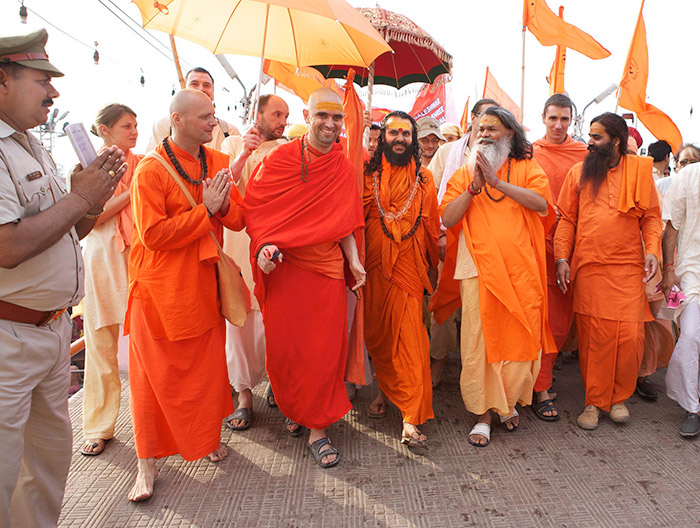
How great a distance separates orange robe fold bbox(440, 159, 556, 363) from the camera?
336cm

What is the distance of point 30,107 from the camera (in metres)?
1.91

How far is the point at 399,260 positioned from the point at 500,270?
0.73 metres

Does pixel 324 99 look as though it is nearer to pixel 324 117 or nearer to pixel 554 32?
pixel 324 117

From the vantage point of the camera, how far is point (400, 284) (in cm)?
356

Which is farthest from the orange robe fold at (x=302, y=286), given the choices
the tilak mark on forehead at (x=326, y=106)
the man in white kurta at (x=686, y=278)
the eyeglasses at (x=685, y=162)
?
the eyeglasses at (x=685, y=162)

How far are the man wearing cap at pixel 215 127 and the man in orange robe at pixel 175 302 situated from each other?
73 centimetres

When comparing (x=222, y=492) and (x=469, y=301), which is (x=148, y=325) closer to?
(x=222, y=492)

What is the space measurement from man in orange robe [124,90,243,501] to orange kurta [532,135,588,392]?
2559mm

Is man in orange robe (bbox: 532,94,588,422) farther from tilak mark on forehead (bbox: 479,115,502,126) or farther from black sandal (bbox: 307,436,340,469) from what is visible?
black sandal (bbox: 307,436,340,469)

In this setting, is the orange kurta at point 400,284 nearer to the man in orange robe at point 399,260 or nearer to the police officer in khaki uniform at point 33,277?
the man in orange robe at point 399,260

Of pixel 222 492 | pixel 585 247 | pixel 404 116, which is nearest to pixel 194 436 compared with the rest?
pixel 222 492

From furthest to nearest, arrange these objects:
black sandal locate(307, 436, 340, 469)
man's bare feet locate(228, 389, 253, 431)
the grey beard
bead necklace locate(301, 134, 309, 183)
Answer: man's bare feet locate(228, 389, 253, 431) → the grey beard → bead necklace locate(301, 134, 309, 183) → black sandal locate(307, 436, 340, 469)

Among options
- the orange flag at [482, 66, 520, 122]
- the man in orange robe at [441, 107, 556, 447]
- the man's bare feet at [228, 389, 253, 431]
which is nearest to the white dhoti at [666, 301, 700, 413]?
the man in orange robe at [441, 107, 556, 447]

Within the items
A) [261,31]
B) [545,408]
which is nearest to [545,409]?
[545,408]
